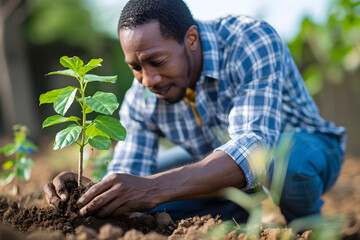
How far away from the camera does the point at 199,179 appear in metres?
1.63

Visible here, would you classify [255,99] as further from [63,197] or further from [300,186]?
[63,197]

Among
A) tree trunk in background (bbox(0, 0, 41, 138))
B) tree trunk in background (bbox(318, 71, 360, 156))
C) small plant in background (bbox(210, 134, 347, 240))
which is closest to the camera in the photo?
small plant in background (bbox(210, 134, 347, 240))

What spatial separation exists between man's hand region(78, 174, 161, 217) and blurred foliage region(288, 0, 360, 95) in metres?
3.18

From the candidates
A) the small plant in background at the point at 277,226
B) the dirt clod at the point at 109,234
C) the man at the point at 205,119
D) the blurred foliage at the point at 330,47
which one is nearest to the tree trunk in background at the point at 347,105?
the blurred foliage at the point at 330,47

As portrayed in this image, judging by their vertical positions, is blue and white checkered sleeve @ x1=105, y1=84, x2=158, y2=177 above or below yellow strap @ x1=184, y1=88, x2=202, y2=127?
below

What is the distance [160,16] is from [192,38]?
0.88 feet

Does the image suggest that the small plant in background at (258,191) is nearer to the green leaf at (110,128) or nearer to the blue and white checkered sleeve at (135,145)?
the green leaf at (110,128)

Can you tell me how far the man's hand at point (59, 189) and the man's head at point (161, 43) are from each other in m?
0.63

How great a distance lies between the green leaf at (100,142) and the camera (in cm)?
151

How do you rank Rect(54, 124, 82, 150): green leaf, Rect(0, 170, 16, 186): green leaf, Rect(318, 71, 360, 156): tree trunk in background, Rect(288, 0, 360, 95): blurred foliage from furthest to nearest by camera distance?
1. Rect(318, 71, 360, 156): tree trunk in background
2. Rect(288, 0, 360, 95): blurred foliage
3. Rect(0, 170, 16, 186): green leaf
4. Rect(54, 124, 82, 150): green leaf

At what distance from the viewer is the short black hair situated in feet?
Result: 6.31

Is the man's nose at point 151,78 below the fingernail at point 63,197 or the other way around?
the other way around

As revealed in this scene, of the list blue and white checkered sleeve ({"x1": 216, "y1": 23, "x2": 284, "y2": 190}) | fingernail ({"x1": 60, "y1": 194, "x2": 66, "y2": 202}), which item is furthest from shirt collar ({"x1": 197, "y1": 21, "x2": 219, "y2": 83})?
fingernail ({"x1": 60, "y1": 194, "x2": 66, "y2": 202})

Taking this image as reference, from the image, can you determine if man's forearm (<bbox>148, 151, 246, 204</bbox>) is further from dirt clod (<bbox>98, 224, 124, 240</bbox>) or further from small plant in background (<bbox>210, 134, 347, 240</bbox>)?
dirt clod (<bbox>98, 224, 124, 240</bbox>)
